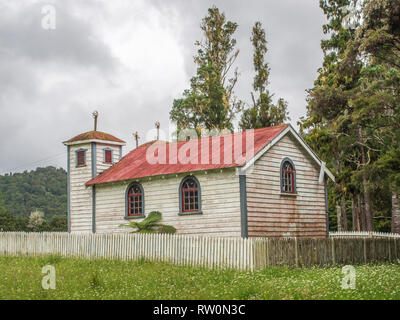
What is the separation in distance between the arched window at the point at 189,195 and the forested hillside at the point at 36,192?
4907 centimetres

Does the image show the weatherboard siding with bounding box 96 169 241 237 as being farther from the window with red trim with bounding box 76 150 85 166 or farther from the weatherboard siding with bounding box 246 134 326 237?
the window with red trim with bounding box 76 150 85 166

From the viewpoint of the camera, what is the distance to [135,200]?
26047 mm

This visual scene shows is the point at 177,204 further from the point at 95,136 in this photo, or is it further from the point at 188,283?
the point at 188,283

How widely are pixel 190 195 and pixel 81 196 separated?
772 cm

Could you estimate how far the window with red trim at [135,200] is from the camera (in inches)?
1013

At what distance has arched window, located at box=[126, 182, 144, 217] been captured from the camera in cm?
2570

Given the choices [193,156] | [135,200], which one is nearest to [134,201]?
[135,200]

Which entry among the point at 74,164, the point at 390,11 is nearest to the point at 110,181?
the point at 74,164

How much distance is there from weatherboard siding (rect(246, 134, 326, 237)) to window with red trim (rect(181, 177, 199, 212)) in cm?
263

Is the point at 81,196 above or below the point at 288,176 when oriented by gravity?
below

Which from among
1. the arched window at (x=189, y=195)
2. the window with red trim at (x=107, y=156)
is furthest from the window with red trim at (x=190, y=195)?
the window with red trim at (x=107, y=156)

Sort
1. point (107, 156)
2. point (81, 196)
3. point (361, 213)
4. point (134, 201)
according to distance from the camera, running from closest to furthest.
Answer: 1. point (134, 201)
2. point (81, 196)
3. point (107, 156)
4. point (361, 213)

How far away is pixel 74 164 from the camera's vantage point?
29891 mm

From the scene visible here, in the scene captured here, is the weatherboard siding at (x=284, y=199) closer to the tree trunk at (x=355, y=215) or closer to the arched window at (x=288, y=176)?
the arched window at (x=288, y=176)
